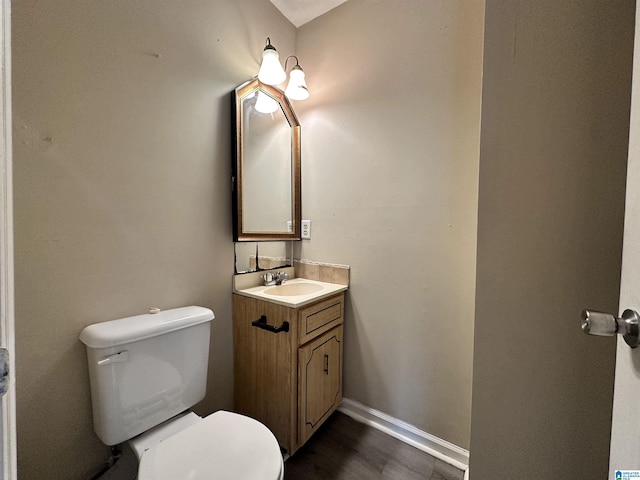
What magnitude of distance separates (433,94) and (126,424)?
1.85 m

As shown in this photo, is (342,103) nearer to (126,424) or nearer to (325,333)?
(325,333)

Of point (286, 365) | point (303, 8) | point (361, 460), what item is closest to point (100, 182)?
point (286, 365)

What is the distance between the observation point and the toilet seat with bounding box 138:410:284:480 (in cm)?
70

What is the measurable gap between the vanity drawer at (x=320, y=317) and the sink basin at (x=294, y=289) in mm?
Result: 127

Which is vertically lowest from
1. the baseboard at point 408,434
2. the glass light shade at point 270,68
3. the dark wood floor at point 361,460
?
the dark wood floor at point 361,460

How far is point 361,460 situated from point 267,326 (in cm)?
80

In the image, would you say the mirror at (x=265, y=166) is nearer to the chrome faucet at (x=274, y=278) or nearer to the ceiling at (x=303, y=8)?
the chrome faucet at (x=274, y=278)

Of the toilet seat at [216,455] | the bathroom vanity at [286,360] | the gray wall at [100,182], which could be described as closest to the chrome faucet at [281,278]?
the bathroom vanity at [286,360]

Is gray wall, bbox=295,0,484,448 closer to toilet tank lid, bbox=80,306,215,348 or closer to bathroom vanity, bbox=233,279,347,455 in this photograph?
bathroom vanity, bbox=233,279,347,455

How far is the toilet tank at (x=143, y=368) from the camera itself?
0.82m

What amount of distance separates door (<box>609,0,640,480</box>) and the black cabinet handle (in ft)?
3.22

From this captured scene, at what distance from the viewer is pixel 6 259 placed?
356mm

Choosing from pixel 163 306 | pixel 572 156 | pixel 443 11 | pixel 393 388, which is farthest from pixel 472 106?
pixel 163 306

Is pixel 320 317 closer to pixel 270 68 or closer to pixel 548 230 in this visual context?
pixel 548 230
